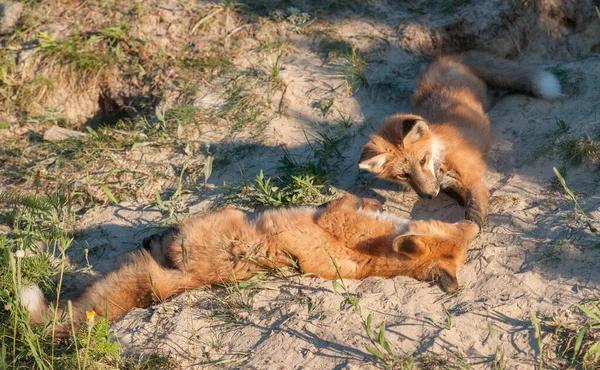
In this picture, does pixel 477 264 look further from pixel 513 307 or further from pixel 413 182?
pixel 413 182

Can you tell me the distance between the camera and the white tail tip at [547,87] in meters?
6.32

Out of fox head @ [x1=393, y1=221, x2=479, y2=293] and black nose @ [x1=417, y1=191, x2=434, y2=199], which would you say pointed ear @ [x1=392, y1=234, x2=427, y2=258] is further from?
black nose @ [x1=417, y1=191, x2=434, y2=199]

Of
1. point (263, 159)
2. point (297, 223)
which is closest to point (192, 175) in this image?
point (263, 159)

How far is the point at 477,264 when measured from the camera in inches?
188

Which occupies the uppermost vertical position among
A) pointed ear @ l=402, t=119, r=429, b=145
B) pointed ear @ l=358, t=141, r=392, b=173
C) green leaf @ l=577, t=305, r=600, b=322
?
pointed ear @ l=402, t=119, r=429, b=145

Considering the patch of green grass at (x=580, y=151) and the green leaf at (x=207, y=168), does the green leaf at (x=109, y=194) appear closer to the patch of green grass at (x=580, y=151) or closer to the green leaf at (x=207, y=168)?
the green leaf at (x=207, y=168)

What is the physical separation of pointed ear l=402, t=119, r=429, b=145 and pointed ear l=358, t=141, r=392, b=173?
0.24 metres

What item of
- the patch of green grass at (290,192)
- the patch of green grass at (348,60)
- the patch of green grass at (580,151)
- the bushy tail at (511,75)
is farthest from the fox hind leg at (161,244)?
the bushy tail at (511,75)

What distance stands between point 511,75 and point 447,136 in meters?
1.37

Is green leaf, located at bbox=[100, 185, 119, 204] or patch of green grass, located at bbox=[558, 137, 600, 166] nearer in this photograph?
patch of green grass, located at bbox=[558, 137, 600, 166]

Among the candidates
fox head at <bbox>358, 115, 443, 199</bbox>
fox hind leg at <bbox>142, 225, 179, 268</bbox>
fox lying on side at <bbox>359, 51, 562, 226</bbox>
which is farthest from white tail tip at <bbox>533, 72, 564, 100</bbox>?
fox hind leg at <bbox>142, 225, 179, 268</bbox>

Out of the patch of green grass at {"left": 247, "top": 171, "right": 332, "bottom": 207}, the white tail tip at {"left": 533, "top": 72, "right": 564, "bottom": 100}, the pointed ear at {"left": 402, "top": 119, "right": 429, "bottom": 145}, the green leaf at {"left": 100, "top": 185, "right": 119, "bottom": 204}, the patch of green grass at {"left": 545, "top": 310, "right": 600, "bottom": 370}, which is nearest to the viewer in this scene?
the patch of green grass at {"left": 545, "top": 310, "right": 600, "bottom": 370}

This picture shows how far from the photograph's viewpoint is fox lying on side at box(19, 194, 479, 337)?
181 inches

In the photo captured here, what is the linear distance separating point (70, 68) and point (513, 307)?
592cm
